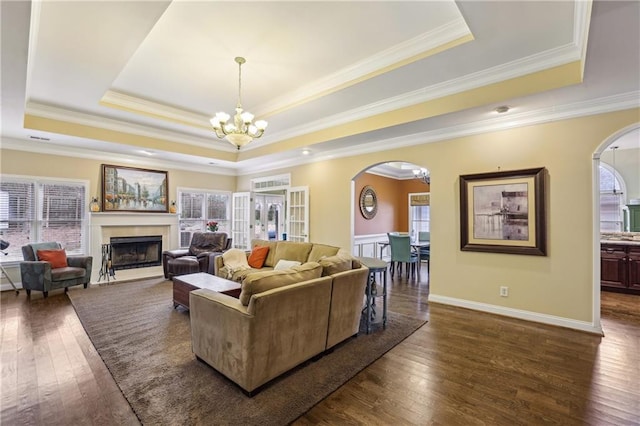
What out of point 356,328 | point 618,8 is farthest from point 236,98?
point 618,8

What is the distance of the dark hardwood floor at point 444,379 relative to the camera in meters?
2.06

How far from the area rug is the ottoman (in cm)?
162

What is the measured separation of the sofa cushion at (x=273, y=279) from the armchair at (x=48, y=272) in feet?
14.6

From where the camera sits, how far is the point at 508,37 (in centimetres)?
283

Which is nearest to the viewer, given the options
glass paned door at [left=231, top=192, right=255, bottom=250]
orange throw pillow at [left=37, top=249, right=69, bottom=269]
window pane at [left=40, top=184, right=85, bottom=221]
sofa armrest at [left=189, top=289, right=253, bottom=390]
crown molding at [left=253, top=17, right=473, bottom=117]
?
sofa armrest at [left=189, top=289, right=253, bottom=390]

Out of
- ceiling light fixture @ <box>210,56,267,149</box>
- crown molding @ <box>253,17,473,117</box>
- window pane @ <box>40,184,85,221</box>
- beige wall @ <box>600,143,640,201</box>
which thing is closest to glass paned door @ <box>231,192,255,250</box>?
window pane @ <box>40,184,85,221</box>

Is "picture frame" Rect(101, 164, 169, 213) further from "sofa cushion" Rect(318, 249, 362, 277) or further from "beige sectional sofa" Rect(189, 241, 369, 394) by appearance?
"sofa cushion" Rect(318, 249, 362, 277)

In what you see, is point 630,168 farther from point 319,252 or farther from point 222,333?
point 222,333

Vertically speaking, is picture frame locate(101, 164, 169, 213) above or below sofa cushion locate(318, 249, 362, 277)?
above

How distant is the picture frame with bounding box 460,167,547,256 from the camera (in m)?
3.79

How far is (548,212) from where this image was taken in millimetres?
3752

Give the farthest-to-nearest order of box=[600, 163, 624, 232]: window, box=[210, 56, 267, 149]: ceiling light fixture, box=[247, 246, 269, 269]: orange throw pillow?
1. box=[600, 163, 624, 232]: window
2. box=[247, 246, 269, 269]: orange throw pillow
3. box=[210, 56, 267, 149]: ceiling light fixture

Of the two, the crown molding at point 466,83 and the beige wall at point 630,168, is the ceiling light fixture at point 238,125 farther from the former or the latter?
the beige wall at point 630,168

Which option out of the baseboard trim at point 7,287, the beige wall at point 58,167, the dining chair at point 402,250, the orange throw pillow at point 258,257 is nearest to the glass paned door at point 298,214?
the orange throw pillow at point 258,257
